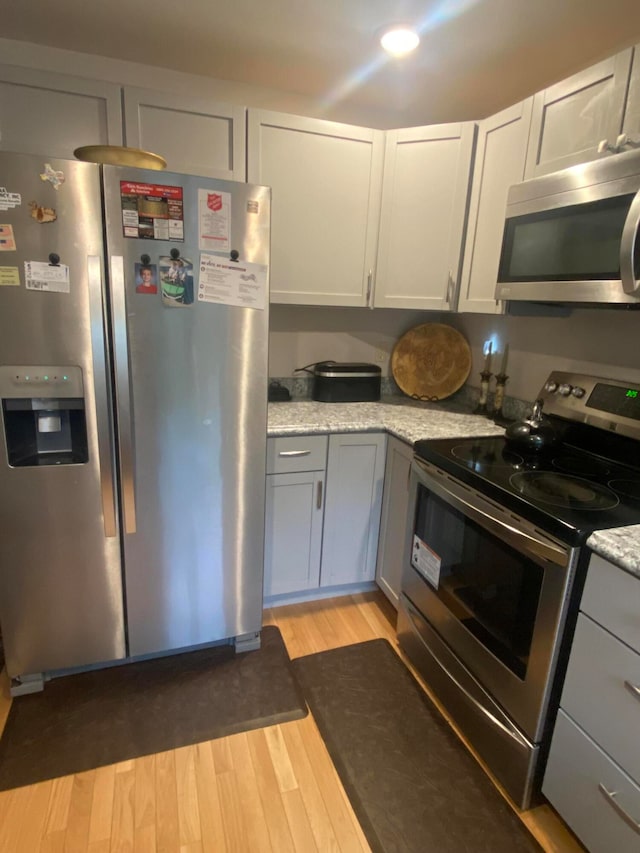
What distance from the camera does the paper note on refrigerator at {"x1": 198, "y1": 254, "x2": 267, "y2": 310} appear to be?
158cm

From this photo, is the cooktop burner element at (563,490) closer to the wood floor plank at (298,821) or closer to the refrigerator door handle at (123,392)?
the wood floor plank at (298,821)

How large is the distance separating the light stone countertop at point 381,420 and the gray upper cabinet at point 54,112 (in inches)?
51.3

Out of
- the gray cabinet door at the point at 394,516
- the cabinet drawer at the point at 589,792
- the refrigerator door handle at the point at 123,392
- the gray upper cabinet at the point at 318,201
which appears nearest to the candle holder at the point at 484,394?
the gray cabinet door at the point at 394,516

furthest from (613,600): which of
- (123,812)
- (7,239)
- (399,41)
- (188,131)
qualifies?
(188,131)

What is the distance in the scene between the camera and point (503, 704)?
145 centimetres

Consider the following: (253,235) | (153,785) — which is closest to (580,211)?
(253,235)

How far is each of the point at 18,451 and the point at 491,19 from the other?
220cm

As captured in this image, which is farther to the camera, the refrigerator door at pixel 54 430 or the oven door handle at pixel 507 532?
the refrigerator door at pixel 54 430

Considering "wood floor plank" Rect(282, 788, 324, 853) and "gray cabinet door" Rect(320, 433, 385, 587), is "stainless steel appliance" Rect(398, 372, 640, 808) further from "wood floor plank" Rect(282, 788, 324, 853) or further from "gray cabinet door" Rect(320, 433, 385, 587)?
"wood floor plank" Rect(282, 788, 324, 853)

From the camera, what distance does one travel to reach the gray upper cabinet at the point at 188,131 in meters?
1.86

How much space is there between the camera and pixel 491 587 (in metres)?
1.50

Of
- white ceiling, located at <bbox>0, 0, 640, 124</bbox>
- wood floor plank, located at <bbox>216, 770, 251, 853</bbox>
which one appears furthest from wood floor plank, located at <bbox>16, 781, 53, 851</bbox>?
white ceiling, located at <bbox>0, 0, 640, 124</bbox>

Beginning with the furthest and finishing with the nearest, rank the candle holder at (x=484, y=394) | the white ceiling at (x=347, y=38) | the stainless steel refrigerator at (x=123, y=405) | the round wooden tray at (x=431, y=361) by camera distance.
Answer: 1. the round wooden tray at (x=431, y=361)
2. the candle holder at (x=484, y=394)
3. the white ceiling at (x=347, y=38)
4. the stainless steel refrigerator at (x=123, y=405)

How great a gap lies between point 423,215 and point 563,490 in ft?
4.71
